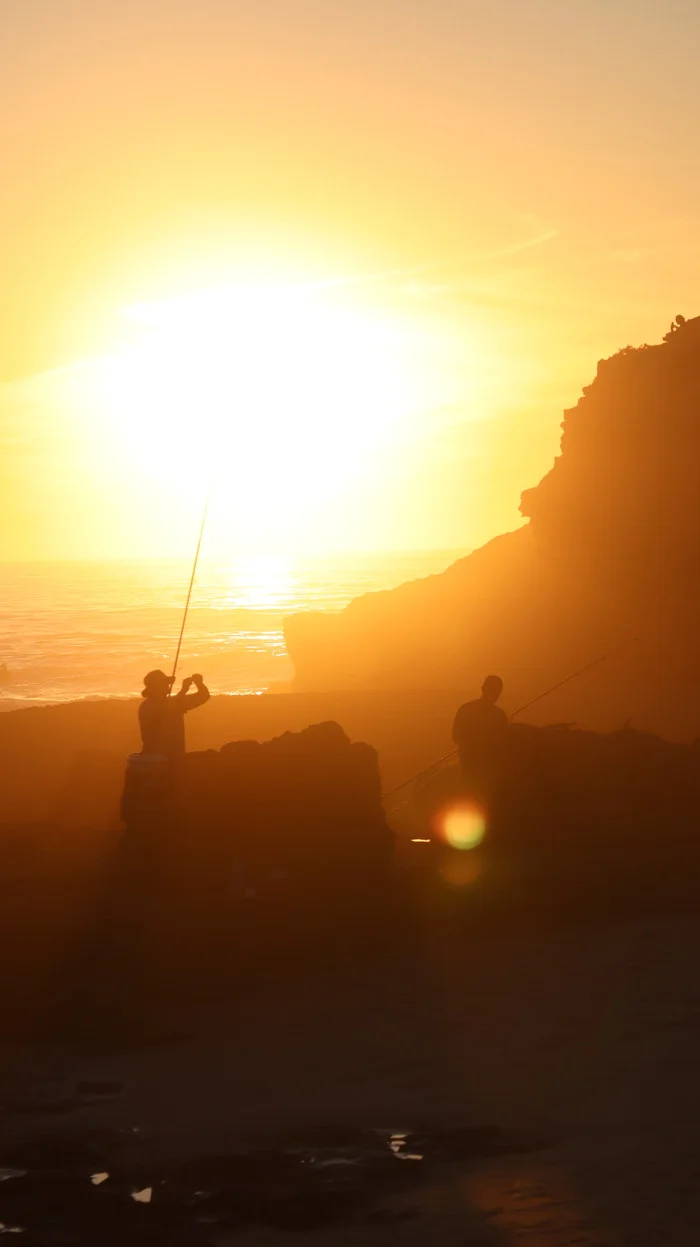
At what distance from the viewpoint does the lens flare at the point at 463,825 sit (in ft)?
43.7

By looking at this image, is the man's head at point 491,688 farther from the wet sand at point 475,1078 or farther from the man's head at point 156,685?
the man's head at point 156,685

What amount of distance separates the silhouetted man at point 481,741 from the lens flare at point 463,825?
0.24 m

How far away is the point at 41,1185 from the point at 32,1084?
155 cm

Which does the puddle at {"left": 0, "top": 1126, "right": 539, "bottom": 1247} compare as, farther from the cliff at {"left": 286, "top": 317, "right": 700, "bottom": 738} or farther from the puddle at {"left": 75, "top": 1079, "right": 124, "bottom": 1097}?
the cliff at {"left": 286, "top": 317, "right": 700, "bottom": 738}

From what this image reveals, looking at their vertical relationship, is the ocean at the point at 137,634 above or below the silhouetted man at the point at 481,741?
above

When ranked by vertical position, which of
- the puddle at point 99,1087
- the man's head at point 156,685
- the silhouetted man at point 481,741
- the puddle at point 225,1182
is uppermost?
the man's head at point 156,685

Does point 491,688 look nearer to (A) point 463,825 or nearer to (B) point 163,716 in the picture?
(A) point 463,825

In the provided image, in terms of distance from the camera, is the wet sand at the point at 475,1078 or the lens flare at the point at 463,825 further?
the lens flare at the point at 463,825

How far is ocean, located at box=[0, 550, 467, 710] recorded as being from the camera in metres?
58.5

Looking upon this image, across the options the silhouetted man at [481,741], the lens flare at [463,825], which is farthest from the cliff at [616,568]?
the silhouetted man at [481,741]

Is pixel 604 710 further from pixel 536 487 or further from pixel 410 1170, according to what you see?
pixel 410 1170

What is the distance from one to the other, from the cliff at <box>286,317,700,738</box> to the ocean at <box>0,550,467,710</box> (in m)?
19.5

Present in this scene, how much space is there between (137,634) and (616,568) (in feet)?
179

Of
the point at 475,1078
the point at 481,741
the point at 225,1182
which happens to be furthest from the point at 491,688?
the point at 225,1182
